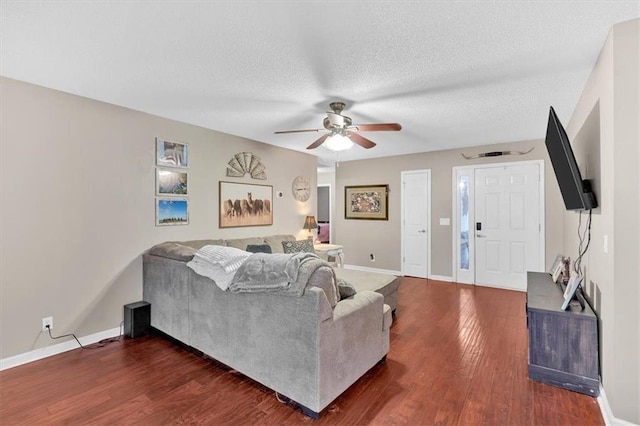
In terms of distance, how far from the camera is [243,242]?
4.45 metres

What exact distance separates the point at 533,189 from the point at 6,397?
6.55 metres

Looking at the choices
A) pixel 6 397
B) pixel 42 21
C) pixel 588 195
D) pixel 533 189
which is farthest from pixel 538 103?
pixel 6 397

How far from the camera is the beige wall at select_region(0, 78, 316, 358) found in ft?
8.81

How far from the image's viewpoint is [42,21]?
190 cm

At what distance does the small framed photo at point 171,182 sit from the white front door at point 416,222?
4099 millimetres

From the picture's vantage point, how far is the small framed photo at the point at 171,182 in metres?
3.71

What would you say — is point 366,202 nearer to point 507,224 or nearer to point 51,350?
point 507,224

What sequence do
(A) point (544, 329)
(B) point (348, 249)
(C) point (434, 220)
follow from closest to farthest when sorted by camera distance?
1. (A) point (544, 329)
2. (C) point (434, 220)
3. (B) point (348, 249)

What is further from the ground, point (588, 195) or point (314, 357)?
point (588, 195)

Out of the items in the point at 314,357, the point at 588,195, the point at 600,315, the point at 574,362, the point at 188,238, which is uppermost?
the point at 588,195

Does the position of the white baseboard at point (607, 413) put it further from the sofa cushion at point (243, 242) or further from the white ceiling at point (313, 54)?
the sofa cushion at point (243, 242)

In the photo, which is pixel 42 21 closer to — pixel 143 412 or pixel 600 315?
pixel 143 412

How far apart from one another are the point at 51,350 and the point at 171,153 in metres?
2.34

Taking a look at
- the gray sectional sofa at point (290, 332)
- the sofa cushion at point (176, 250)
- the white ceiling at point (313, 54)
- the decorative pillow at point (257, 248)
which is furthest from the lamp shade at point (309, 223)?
the gray sectional sofa at point (290, 332)
